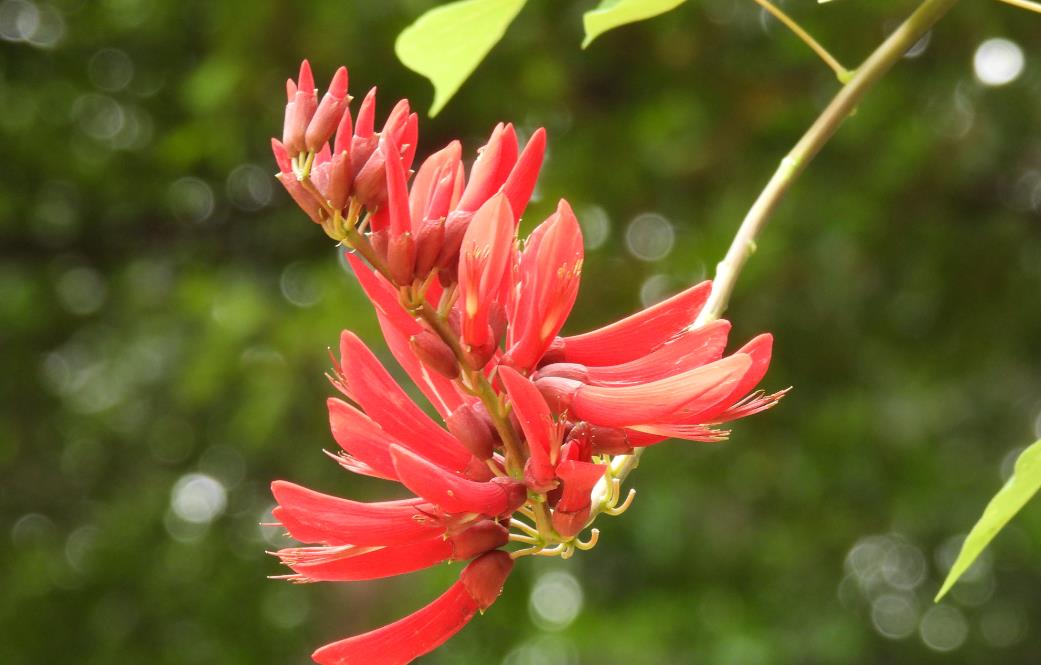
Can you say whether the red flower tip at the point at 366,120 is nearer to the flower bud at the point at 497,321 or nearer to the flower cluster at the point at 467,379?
the flower cluster at the point at 467,379

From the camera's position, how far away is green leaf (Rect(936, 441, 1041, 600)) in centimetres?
67

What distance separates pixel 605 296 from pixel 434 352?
92.5 inches

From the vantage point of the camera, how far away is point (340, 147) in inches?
27.5

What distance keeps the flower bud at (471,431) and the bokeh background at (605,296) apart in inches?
77.4

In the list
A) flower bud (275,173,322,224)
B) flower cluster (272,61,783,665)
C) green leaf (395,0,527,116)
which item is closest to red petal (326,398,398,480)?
flower cluster (272,61,783,665)

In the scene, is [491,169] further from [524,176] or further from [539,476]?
[539,476]

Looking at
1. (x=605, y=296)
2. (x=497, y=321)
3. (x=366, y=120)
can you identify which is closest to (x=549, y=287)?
(x=497, y=321)

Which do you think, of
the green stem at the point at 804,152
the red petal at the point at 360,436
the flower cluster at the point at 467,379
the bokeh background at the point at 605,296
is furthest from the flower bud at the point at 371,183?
the bokeh background at the point at 605,296

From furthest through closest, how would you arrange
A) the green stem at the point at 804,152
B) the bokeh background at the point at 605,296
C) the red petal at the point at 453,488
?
the bokeh background at the point at 605,296, the green stem at the point at 804,152, the red petal at the point at 453,488

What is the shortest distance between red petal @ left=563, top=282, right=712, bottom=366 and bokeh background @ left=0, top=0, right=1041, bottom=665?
1917 mm

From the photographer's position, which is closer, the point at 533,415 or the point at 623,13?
the point at 533,415

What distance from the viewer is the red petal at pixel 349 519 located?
27.0 inches

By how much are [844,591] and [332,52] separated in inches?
78.3

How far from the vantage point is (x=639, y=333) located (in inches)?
30.2
